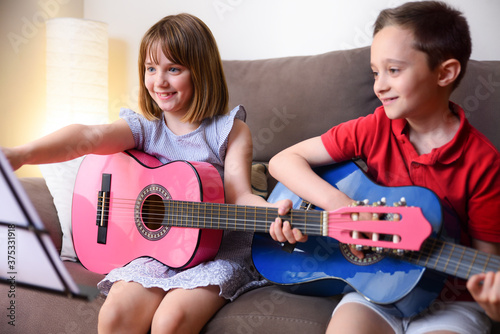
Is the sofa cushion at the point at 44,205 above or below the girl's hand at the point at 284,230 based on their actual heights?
below

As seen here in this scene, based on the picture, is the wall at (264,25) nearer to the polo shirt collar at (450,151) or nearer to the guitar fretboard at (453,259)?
the polo shirt collar at (450,151)

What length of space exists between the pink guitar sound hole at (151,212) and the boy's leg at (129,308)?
16cm

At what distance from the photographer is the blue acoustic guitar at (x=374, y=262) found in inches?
35.9

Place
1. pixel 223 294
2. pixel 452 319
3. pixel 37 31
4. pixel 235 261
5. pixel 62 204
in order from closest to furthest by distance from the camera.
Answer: pixel 452 319 → pixel 223 294 → pixel 235 261 → pixel 62 204 → pixel 37 31

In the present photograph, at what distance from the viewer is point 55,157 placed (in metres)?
1.25

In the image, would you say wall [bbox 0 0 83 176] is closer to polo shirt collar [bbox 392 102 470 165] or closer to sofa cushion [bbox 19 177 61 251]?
sofa cushion [bbox 19 177 61 251]

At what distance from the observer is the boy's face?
1.05 metres

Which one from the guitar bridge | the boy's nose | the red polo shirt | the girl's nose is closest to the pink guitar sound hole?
the guitar bridge

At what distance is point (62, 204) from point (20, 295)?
15.0 inches

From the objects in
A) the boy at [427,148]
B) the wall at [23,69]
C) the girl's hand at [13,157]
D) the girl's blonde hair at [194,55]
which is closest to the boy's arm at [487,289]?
the boy at [427,148]

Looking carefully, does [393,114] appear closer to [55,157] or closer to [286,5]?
[55,157]

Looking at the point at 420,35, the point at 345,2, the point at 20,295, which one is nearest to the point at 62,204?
the point at 20,295

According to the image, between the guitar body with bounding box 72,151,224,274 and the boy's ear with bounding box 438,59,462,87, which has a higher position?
the boy's ear with bounding box 438,59,462,87

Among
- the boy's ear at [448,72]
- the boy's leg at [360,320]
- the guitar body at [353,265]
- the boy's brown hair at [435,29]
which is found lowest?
the boy's leg at [360,320]
